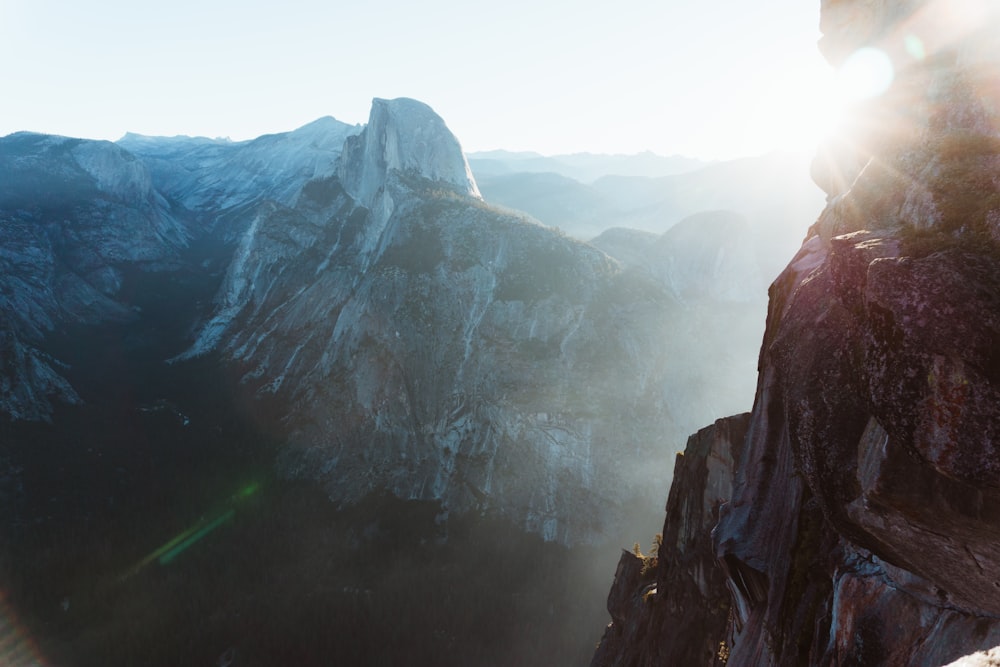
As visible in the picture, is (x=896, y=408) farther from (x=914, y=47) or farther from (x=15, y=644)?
(x=15, y=644)

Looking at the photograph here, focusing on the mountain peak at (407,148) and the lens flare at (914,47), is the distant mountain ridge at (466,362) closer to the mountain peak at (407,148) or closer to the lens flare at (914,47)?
the mountain peak at (407,148)

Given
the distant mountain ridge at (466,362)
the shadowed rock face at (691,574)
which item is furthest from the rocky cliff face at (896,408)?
the distant mountain ridge at (466,362)

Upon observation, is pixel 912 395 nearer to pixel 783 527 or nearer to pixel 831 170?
pixel 783 527

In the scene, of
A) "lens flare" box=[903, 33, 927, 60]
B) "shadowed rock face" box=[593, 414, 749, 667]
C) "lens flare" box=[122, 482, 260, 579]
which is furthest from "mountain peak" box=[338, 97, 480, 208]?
"lens flare" box=[903, 33, 927, 60]

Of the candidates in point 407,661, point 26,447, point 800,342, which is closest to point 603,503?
point 407,661

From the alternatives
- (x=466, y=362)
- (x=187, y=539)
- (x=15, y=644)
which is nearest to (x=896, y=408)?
(x=466, y=362)
